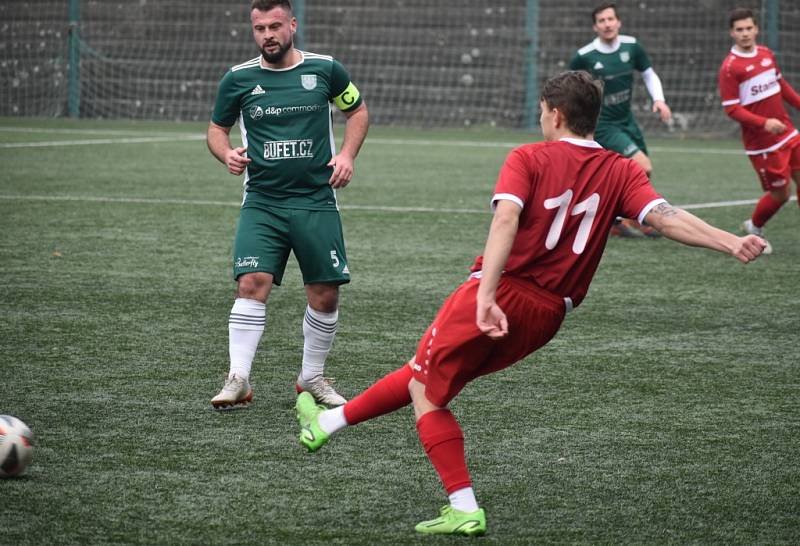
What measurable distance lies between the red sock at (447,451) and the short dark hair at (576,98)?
900 millimetres

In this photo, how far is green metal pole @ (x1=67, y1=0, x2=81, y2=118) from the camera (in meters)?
24.3

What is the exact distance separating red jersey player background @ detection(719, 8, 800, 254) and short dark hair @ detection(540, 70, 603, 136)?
632 cm

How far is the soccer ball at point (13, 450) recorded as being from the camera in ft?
13.0

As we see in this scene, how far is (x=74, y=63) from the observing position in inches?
957

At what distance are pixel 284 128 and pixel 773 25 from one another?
1779 cm

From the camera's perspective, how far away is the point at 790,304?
743 cm

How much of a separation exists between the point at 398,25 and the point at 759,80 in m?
15.3

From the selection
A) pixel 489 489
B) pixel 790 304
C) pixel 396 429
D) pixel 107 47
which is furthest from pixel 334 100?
pixel 107 47

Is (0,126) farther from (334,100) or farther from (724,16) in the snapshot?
(334,100)

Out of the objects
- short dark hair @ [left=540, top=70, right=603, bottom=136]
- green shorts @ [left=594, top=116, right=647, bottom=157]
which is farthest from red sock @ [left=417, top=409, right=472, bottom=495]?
green shorts @ [left=594, top=116, right=647, bottom=157]

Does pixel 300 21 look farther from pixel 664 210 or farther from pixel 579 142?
pixel 664 210

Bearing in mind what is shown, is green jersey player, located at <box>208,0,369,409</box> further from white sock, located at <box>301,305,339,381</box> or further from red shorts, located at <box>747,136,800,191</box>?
red shorts, located at <box>747,136,800,191</box>

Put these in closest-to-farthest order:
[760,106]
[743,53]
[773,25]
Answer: [743,53] → [760,106] → [773,25]

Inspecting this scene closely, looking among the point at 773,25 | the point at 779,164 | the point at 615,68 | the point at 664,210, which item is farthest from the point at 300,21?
the point at 664,210
